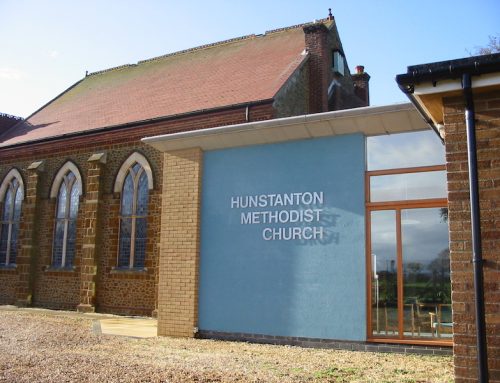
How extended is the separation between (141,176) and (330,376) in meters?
11.7

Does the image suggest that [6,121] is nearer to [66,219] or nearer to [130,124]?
[66,219]

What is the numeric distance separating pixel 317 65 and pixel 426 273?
11.4m

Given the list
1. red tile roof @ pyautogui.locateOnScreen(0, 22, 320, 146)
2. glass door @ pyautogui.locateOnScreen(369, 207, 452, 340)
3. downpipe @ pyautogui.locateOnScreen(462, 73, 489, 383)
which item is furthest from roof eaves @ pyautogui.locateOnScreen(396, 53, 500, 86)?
red tile roof @ pyautogui.locateOnScreen(0, 22, 320, 146)

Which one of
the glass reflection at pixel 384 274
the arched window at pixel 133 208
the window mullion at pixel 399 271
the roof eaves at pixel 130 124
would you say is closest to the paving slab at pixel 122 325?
the arched window at pixel 133 208

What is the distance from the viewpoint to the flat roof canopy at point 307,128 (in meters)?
8.42

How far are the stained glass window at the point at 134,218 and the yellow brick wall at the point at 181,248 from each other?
20.8 ft

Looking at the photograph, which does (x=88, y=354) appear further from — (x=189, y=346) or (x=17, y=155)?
(x=17, y=155)

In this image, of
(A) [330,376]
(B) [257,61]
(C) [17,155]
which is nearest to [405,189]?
(A) [330,376]

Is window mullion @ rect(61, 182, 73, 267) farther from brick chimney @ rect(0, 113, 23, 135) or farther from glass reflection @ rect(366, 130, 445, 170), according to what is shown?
glass reflection @ rect(366, 130, 445, 170)

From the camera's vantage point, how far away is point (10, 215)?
20.6 m

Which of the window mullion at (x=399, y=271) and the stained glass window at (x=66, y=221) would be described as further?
the stained glass window at (x=66, y=221)

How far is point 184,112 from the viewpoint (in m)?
15.9

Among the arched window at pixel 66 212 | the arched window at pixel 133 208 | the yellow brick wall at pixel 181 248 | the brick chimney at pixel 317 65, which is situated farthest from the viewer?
the arched window at pixel 66 212

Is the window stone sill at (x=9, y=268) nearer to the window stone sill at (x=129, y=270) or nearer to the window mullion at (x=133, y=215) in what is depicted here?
the window stone sill at (x=129, y=270)
